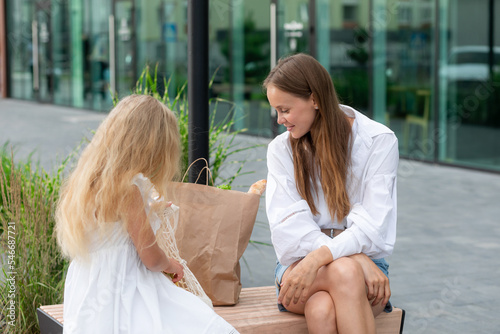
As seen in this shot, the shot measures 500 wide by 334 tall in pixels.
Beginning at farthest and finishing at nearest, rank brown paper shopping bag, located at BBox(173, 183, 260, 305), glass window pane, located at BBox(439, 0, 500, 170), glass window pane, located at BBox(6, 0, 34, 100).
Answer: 1. glass window pane, located at BBox(6, 0, 34, 100)
2. glass window pane, located at BBox(439, 0, 500, 170)
3. brown paper shopping bag, located at BBox(173, 183, 260, 305)

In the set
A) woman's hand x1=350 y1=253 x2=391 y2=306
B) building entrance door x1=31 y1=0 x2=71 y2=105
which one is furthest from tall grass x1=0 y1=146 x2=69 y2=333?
building entrance door x1=31 y1=0 x2=71 y2=105

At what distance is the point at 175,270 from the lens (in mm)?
2445

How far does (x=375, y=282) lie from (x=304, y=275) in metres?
0.25

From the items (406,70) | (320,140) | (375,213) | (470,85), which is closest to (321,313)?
(375,213)

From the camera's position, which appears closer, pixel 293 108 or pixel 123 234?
pixel 123 234

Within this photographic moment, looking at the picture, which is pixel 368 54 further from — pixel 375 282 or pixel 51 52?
pixel 51 52

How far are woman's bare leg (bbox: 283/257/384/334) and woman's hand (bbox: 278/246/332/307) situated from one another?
1.5 inches

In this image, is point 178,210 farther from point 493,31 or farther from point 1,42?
point 1,42

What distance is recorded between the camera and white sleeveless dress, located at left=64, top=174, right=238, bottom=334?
88.0 inches

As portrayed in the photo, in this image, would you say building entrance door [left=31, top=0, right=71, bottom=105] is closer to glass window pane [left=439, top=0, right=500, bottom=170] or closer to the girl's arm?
glass window pane [left=439, top=0, right=500, bottom=170]

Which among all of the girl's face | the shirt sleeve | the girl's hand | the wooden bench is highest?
the girl's face

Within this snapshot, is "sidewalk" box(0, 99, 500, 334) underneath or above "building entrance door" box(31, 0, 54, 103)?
underneath

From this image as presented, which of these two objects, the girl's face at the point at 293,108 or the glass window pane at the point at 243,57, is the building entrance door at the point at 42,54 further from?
the girl's face at the point at 293,108

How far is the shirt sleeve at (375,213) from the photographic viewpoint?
8.63ft
